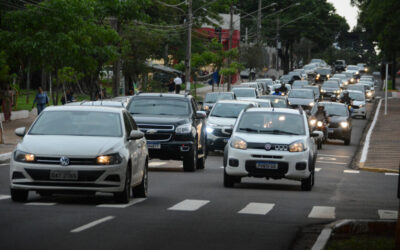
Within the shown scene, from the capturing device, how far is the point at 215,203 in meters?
17.0

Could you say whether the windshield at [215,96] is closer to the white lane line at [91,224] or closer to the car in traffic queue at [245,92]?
the car in traffic queue at [245,92]

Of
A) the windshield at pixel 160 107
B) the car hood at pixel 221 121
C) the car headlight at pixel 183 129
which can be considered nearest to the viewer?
the car headlight at pixel 183 129

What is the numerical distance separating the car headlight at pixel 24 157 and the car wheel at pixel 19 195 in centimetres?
63

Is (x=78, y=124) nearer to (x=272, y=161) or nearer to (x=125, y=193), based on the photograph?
(x=125, y=193)

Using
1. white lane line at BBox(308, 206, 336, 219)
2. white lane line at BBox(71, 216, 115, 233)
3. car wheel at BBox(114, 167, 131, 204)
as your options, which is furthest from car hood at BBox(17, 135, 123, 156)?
white lane line at BBox(308, 206, 336, 219)

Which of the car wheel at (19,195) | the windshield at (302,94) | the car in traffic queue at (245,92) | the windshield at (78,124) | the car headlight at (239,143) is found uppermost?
the windshield at (78,124)

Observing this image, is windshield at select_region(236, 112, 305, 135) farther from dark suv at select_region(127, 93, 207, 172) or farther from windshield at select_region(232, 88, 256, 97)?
windshield at select_region(232, 88, 256, 97)

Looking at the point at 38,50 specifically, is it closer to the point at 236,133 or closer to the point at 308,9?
the point at 236,133

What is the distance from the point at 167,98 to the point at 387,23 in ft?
168

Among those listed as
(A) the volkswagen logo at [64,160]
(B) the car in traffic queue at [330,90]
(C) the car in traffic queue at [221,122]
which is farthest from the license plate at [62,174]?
(B) the car in traffic queue at [330,90]

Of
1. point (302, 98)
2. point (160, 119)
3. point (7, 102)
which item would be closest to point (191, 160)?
point (160, 119)

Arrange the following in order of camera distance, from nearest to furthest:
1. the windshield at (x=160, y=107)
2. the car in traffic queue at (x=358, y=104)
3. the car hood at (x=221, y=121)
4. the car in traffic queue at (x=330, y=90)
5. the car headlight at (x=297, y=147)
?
the car headlight at (x=297, y=147) < the windshield at (x=160, y=107) < the car hood at (x=221, y=121) < the car in traffic queue at (x=358, y=104) < the car in traffic queue at (x=330, y=90)

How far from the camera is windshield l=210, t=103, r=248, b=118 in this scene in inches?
1296

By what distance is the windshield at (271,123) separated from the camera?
20906 millimetres
